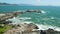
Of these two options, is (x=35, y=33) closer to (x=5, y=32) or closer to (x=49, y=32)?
(x=49, y=32)

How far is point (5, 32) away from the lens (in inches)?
1282

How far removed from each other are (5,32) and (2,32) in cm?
62

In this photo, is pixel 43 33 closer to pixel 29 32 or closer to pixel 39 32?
pixel 39 32

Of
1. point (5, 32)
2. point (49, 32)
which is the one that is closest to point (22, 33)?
point (5, 32)

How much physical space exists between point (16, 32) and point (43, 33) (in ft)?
19.0

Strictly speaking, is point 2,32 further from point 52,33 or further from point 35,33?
point 52,33

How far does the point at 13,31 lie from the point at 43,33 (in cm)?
637

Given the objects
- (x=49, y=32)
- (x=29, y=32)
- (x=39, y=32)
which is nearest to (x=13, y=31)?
(x=29, y=32)

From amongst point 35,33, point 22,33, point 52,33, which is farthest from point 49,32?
point 22,33

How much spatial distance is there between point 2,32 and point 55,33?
11.0m

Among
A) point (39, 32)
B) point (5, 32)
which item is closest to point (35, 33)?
point (39, 32)

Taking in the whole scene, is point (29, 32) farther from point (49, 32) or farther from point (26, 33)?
point (49, 32)

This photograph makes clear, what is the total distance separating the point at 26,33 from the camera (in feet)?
108

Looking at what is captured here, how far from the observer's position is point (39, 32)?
33.8m
